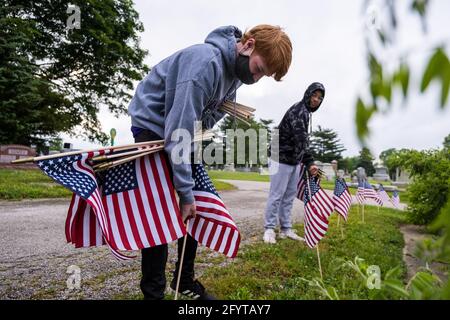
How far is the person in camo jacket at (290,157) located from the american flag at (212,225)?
2.40 meters

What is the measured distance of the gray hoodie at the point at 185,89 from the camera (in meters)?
1.84

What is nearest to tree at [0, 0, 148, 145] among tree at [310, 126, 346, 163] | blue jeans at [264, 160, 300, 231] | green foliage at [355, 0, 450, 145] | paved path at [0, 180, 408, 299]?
paved path at [0, 180, 408, 299]

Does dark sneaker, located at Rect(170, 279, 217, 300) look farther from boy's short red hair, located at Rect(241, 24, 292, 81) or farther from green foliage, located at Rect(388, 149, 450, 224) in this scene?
green foliage, located at Rect(388, 149, 450, 224)

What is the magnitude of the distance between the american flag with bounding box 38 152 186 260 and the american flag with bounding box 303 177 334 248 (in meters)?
1.86

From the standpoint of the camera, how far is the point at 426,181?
25.7 feet

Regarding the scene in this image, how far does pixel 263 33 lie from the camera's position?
2029 millimetres

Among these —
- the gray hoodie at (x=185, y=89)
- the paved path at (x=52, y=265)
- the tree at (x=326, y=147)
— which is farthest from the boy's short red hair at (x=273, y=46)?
the tree at (x=326, y=147)

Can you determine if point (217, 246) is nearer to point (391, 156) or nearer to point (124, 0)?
point (391, 156)

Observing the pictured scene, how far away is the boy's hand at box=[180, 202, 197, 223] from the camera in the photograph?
205cm

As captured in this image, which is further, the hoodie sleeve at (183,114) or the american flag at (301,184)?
the american flag at (301,184)

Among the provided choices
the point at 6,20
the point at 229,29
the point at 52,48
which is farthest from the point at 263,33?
the point at 52,48

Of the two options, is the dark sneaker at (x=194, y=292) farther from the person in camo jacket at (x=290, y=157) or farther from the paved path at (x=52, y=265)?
the person in camo jacket at (x=290, y=157)

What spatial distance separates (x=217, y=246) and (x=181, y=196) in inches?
18.8

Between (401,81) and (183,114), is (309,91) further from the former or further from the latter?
(401,81)
